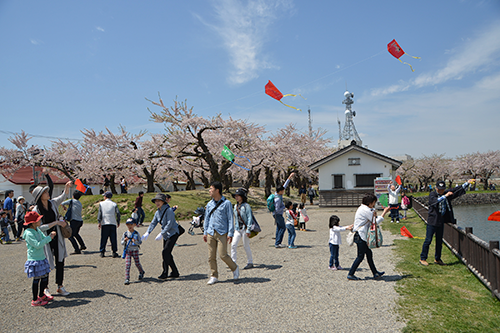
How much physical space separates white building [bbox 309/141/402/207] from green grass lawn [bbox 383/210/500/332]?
1873 centimetres

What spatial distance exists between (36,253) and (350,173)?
77.8 ft

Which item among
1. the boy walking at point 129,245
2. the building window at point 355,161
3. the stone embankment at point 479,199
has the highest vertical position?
the building window at point 355,161

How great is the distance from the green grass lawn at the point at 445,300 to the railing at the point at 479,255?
13 centimetres

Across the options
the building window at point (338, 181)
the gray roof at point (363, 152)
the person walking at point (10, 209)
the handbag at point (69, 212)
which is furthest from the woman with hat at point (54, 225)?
the building window at point (338, 181)

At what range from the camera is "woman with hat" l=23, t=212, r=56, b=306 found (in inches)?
187

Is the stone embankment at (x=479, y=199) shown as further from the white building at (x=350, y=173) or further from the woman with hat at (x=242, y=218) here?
the woman with hat at (x=242, y=218)

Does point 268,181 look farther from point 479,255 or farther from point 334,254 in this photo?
point 479,255

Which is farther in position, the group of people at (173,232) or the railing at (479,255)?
the group of people at (173,232)

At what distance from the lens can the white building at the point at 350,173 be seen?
2502cm

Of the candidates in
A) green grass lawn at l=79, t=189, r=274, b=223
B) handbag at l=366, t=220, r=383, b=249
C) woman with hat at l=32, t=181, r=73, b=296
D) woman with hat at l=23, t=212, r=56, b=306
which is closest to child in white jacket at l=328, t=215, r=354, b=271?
handbag at l=366, t=220, r=383, b=249

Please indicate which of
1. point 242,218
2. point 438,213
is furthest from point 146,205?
point 438,213

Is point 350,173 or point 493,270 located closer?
point 493,270

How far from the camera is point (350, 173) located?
25625 mm

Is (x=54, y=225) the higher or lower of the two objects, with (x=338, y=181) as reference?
lower
